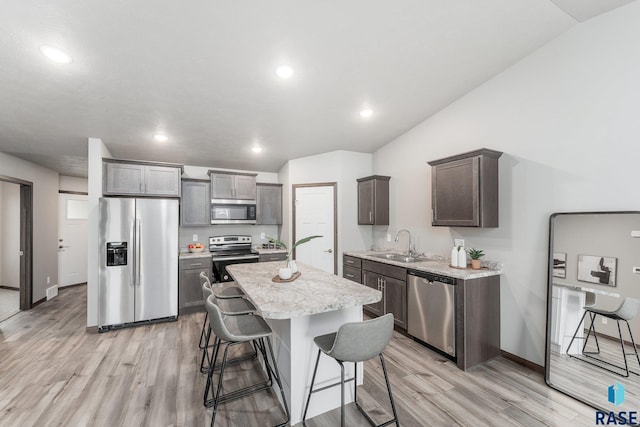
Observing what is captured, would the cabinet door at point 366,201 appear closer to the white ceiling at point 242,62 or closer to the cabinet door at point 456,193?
the white ceiling at point 242,62

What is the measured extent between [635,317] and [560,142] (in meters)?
1.49

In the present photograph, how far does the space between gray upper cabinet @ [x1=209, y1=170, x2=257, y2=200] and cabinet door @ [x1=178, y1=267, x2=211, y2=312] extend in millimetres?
1349

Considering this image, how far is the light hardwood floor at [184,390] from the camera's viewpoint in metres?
2.00

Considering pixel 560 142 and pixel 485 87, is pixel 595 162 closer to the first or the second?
pixel 560 142

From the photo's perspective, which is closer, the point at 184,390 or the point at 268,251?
the point at 184,390

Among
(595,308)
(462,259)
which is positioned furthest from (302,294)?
(595,308)

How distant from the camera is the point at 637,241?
2.01 metres

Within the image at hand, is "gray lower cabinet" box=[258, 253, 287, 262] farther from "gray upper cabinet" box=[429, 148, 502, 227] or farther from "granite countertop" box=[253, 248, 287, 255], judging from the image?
"gray upper cabinet" box=[429, 148, 502, 227]

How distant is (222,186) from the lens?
4859 millimetres

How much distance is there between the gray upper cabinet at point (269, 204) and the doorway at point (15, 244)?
361 centimetres

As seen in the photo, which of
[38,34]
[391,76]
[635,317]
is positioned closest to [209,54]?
[38,34]

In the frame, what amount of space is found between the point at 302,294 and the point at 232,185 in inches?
134

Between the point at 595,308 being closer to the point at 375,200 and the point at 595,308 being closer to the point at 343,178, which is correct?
the point at 375,200

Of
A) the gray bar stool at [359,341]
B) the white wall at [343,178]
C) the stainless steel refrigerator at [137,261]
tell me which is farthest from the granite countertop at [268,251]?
the gray bar stool at [359,341]
